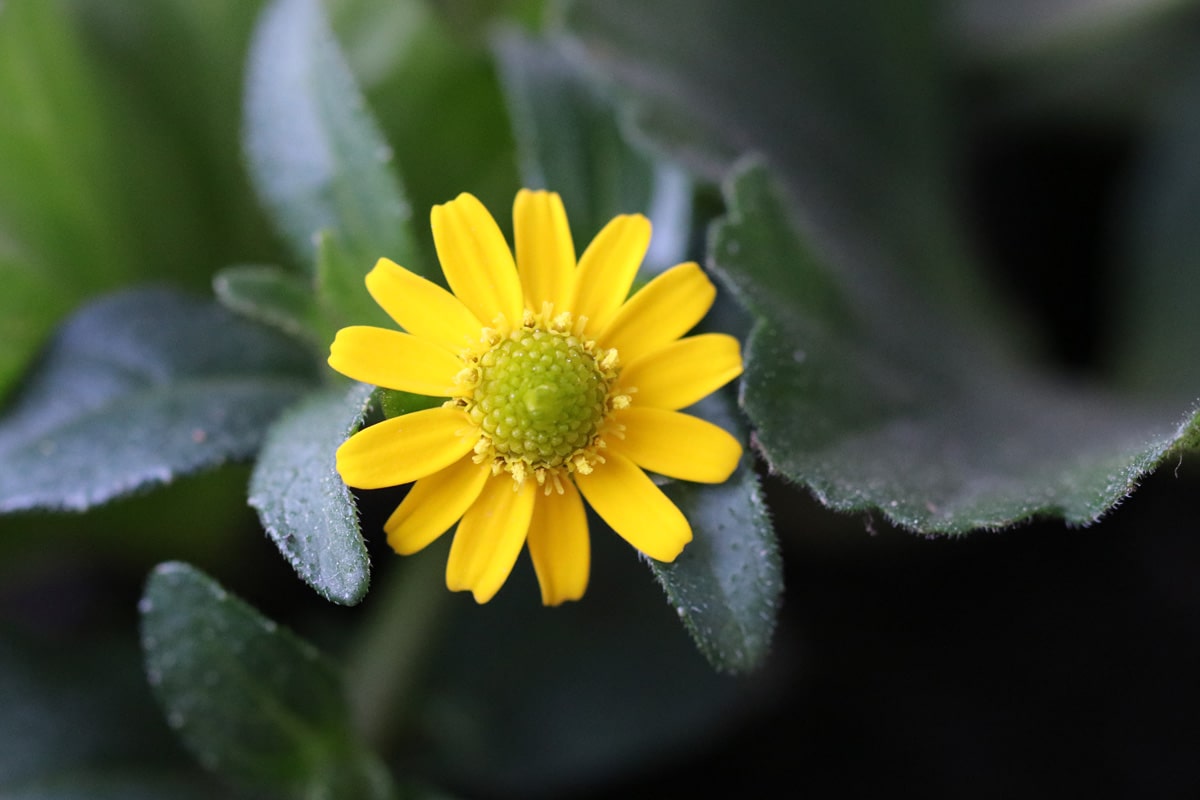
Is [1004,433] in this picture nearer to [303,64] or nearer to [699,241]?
[699,241]

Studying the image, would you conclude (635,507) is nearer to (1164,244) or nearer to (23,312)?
(23,312)

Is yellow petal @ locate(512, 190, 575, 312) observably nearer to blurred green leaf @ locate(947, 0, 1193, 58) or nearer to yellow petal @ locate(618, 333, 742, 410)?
yellow petal @ locate(618, 333, 742, 410)

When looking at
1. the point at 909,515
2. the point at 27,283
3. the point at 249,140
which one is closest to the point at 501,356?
the point at 909,515

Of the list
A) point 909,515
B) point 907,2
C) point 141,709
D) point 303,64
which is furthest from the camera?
point 907,2

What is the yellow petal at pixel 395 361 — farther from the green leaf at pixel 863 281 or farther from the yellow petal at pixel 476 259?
the green leaf at pixel 863 281

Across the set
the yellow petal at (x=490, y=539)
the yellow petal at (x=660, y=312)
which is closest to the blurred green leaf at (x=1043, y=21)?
the yellow petal at (x=660, y=312)

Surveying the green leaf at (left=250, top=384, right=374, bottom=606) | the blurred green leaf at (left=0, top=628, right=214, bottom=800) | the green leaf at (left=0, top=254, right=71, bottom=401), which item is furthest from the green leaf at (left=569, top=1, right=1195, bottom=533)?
the blurred green leaf at (left=0, top=628, right=214, bottom=800)
